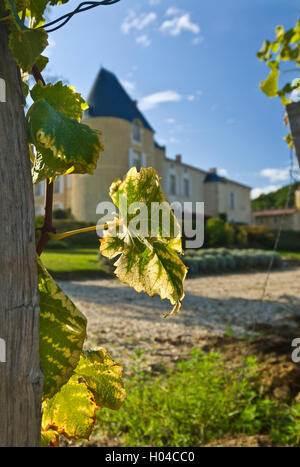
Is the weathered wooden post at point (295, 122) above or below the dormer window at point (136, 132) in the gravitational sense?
below

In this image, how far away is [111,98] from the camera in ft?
66.6

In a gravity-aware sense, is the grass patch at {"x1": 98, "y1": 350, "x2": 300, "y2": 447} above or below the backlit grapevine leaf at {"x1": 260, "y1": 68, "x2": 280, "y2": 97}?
below

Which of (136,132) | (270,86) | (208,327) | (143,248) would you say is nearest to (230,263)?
(208,327)

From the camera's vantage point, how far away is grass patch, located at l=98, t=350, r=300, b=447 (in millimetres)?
1799

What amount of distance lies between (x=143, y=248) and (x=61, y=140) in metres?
0.19

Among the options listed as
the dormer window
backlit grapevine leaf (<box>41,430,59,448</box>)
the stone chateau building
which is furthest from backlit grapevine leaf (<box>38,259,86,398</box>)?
the dormer window

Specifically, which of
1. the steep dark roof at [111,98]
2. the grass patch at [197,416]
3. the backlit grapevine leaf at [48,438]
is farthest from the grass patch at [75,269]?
the steep dark roof at [111,98]

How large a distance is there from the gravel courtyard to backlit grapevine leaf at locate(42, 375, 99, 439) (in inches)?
65.8

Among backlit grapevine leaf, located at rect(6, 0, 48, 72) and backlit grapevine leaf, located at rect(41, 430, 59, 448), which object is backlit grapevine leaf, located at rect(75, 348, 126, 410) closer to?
backlit grapevine leaf, located at rect(41, 430, 59, 448)

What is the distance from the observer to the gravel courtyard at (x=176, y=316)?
368 centimetres

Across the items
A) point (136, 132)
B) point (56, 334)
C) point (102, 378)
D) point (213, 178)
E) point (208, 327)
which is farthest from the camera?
point (213, 178)

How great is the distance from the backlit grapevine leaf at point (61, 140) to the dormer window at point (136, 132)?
2069 centimetres

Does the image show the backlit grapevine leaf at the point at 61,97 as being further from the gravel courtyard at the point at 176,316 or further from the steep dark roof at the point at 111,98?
the steep dark roof at the point at 111,98

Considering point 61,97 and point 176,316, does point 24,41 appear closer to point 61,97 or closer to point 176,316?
point 61,97
